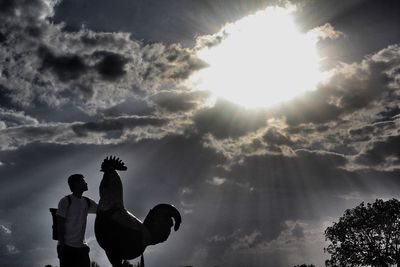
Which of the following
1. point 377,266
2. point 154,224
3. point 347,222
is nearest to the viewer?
point 154,224

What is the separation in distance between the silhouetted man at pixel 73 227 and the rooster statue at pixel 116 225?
1007 millimetres

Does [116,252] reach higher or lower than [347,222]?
lower

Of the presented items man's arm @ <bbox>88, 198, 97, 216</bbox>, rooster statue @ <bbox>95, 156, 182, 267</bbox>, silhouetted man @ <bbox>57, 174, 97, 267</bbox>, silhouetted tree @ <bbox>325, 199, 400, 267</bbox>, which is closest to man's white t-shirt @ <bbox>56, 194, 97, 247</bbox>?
silhouetted man @ <bbox>57, 174, 97, 267</bbox>

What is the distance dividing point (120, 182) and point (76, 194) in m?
1.76

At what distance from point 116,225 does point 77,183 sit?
156 centimetres

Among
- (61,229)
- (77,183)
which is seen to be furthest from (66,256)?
(77,183)

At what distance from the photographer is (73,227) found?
27.9 feet

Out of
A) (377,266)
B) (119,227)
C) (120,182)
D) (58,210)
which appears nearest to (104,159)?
(120,182)

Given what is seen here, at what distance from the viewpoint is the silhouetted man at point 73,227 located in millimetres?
8375

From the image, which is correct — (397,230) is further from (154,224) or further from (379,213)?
(154,224)

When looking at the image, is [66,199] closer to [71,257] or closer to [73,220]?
[73,220]

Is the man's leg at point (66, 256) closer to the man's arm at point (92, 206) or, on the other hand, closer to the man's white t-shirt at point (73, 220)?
the man's white t-shirt at point (73, 220)

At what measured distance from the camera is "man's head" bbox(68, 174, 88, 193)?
8773 millimetres

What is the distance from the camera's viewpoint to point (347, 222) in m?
43.0
